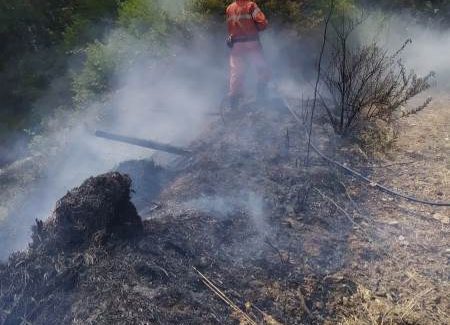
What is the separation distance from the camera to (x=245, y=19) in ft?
22.5

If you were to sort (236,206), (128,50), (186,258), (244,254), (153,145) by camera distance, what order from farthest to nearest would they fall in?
(128,50) → (153,145) → (236,206) → (244,254) → (186,258)

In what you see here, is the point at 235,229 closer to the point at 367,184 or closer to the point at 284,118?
the point at 367,184

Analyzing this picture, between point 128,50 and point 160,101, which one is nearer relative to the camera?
point 160,101

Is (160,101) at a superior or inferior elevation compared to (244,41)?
inferior

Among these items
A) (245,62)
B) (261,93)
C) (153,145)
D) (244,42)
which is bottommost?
(153,145)

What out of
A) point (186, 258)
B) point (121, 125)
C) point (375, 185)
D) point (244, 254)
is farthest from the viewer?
point (121, 125)

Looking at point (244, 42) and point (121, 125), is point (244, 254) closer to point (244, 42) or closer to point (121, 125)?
point (244, 42)

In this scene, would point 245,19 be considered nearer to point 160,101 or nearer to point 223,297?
point 160,101

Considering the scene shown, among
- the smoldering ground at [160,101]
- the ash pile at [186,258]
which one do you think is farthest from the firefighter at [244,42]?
the ash pile at [186,258]

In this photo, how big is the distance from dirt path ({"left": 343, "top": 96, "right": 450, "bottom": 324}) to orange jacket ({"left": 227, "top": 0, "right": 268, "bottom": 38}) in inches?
109

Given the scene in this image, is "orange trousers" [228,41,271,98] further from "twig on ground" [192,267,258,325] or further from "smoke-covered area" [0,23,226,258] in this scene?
"twig on ground" [192,267,258,325]

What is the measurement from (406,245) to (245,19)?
424cm

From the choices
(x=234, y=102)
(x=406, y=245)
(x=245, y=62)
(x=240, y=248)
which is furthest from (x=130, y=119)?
(x=406, y=245)

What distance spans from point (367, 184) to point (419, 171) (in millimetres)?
748
